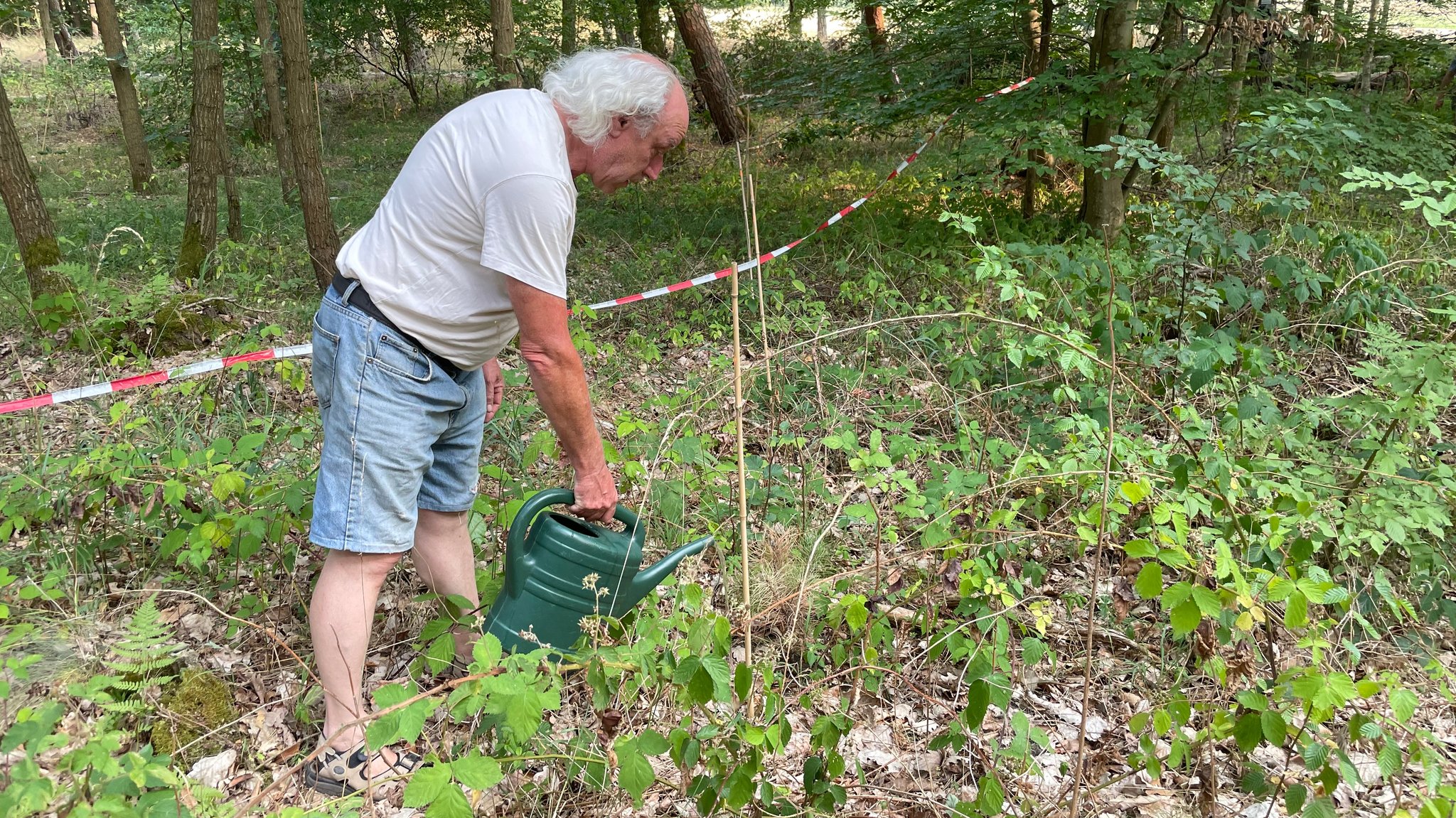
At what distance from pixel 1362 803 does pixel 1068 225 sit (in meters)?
4.93

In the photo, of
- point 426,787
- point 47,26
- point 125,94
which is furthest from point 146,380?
point 47,26

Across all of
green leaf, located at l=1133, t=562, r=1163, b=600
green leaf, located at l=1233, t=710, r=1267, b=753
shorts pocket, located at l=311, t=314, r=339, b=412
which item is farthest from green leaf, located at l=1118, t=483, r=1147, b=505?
shorts pocket, located at l=311, t=314, r=339, b=412

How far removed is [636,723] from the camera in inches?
84.8

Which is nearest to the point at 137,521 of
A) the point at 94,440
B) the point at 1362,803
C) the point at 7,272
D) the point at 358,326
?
the point at 94,440

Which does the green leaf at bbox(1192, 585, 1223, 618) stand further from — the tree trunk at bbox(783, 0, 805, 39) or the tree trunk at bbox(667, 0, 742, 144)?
the tree trunk at bbox(783, 0, 805, 39)

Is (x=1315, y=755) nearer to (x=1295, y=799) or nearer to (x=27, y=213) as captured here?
(x=1295, y=799)

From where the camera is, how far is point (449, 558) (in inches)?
97.8

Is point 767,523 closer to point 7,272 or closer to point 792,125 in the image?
point 7,272

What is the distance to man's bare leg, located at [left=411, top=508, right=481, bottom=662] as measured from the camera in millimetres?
2443

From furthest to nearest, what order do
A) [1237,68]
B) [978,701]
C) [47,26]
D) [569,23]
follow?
[47,26]
[569,23]
[1237,68]
[978,701]

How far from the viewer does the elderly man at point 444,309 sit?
75.4 inches

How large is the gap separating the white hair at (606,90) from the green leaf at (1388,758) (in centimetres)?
196

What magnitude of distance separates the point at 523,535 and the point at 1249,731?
156 cm

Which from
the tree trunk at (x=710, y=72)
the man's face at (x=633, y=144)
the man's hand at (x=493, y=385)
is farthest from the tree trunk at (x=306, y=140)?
the tree trunk at (x=710, y=72)
